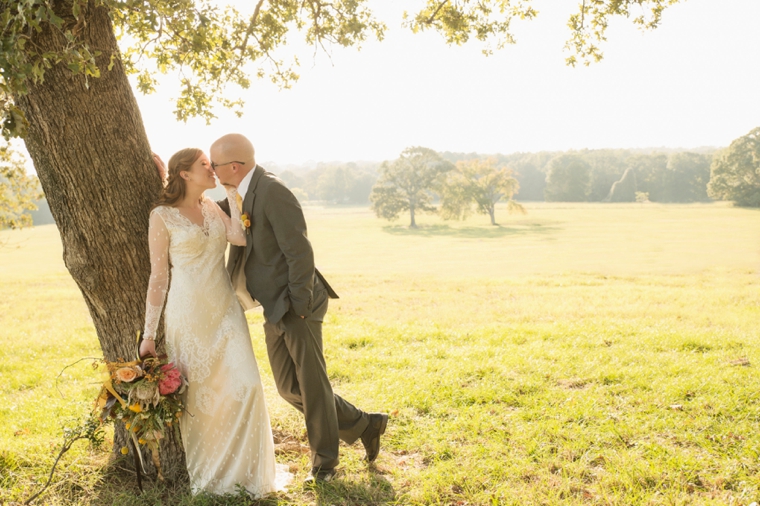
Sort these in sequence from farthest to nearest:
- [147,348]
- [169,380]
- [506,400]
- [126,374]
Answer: [506,400] < [147,348] < [169,380] < [126,374]

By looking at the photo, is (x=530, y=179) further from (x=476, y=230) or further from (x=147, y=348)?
(x=147, y=348)

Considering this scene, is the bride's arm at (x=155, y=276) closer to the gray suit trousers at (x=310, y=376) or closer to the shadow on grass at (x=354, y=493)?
the gray suit trousers at (x=310, y=376)

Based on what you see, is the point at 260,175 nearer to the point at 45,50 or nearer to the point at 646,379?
the point at 45,50

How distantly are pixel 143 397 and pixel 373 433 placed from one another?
193cm

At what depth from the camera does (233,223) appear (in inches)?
171

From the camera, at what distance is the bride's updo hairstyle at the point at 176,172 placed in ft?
13.3

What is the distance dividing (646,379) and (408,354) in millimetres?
3177

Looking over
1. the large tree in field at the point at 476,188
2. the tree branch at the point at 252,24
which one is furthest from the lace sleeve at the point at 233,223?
the large tree in field at the point at 476,188

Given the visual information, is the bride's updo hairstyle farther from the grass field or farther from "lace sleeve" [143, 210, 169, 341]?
the grass field

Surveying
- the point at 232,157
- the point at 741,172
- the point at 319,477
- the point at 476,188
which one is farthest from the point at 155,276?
the point at 741,172

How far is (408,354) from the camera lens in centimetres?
788

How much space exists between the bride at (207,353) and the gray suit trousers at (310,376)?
28 cm

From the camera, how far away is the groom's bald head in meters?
4.16

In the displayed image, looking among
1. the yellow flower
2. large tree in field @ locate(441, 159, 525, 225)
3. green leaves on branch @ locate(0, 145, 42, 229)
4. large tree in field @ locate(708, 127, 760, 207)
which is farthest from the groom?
large tree in field @ locate(708, 127, 760, 207)
